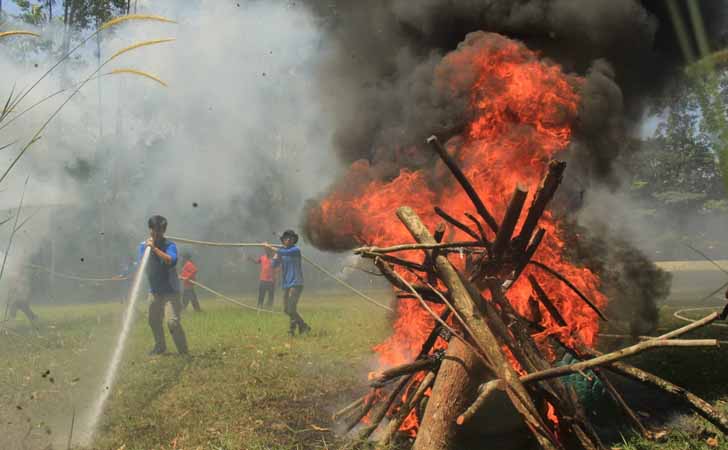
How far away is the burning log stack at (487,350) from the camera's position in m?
3.46

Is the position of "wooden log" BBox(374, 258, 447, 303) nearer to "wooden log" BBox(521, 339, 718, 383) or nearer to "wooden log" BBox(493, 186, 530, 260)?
"wooden log" BBox(493, 186, 530, 260)

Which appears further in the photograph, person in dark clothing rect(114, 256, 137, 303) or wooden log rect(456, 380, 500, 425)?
person in dark clothing rect(114, 256, 137, 303)

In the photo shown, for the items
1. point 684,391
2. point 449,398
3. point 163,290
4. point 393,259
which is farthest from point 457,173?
point 163,290

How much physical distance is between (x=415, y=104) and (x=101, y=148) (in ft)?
77.4

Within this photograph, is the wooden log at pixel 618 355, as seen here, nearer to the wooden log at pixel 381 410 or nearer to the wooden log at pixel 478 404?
the wooden log at pixel 478 404

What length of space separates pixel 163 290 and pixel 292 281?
9.93 ft

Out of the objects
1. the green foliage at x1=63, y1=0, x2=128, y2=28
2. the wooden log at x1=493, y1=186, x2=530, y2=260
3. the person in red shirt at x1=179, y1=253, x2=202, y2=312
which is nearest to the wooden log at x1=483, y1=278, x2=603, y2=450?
the wooden log at x1=493, y1=186, x2=530, y2=260

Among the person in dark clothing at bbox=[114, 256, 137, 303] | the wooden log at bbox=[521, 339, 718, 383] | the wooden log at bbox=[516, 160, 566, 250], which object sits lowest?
the person in dark clothing at bbox=[114, 256, 137, 303]

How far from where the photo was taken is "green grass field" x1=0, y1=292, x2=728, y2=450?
5004 mm

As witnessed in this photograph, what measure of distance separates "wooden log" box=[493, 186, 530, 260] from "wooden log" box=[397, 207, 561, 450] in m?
0.40

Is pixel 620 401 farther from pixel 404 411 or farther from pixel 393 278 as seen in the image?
pixel 393 278

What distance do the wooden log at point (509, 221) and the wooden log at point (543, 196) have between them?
10 centimetres

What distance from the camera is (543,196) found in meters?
3.66

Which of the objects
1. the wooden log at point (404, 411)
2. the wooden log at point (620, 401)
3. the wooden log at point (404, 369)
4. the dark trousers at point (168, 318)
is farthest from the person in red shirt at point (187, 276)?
the wooden log at point (620, 401)
